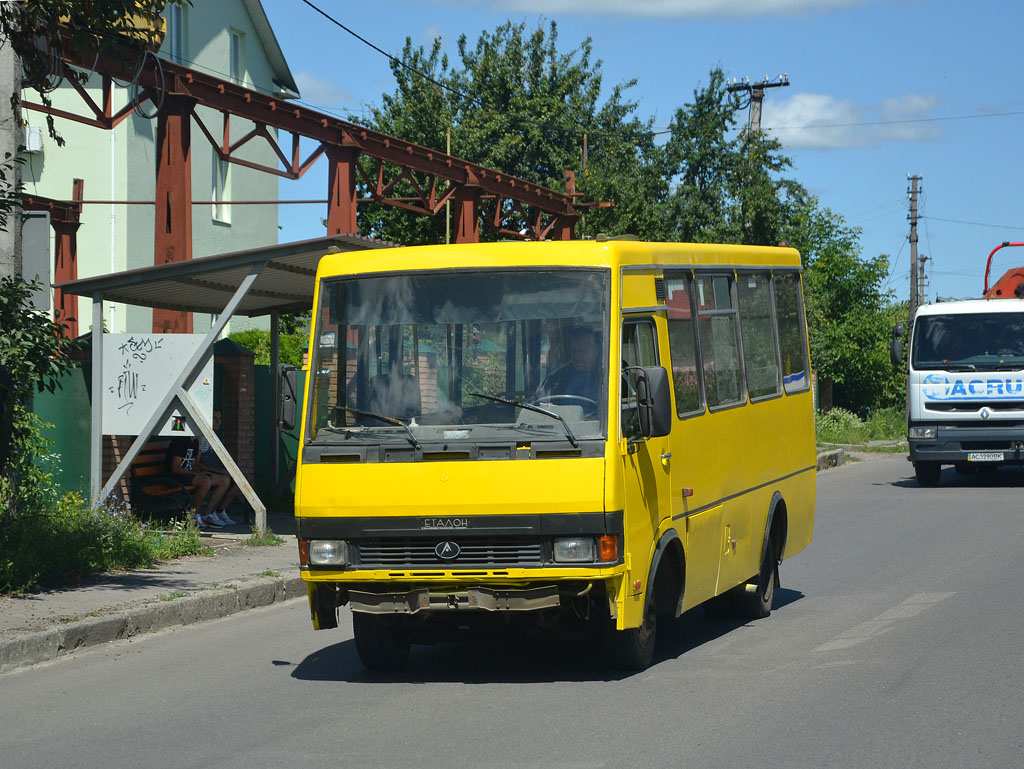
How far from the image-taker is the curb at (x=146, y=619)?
876 cm

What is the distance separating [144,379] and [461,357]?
729 centimetres

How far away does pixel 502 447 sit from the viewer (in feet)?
24.3

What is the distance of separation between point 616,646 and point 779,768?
6.88 feet

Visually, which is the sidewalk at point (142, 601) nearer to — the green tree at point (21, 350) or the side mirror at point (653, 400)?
the green tree at point (21, 350)

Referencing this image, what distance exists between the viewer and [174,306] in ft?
53.3

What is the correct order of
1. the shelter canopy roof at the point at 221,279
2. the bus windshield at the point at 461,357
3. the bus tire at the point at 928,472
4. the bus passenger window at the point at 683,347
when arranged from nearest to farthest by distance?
1. the bus windshield at the point at 461,357
2. the bus passenger window at the point at 683,347
3. the shelter canopy roof at the point at 221,279
4. the bus tire at the point at 928,472

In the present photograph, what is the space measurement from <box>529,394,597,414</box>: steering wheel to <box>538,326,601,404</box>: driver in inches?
0.7

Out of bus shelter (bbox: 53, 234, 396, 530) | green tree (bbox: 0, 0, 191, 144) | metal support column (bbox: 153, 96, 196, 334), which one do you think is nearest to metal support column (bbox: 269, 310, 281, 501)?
bus shelter (bbox: 53, 234, 396, 530)

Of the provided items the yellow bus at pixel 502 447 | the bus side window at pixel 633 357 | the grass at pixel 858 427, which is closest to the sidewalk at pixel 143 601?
the yellow bus at pixel 502 447

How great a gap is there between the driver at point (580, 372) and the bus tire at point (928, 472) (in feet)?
52.0

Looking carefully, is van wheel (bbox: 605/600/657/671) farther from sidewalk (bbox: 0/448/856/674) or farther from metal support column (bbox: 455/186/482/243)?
metal support column (bbox: 455/186/482/243)

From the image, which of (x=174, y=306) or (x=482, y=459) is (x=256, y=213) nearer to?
(x=174, y=306)

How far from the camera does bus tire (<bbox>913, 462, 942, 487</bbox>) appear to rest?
883 inches

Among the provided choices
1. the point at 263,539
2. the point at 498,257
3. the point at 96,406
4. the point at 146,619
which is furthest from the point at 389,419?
the point at 96,406
